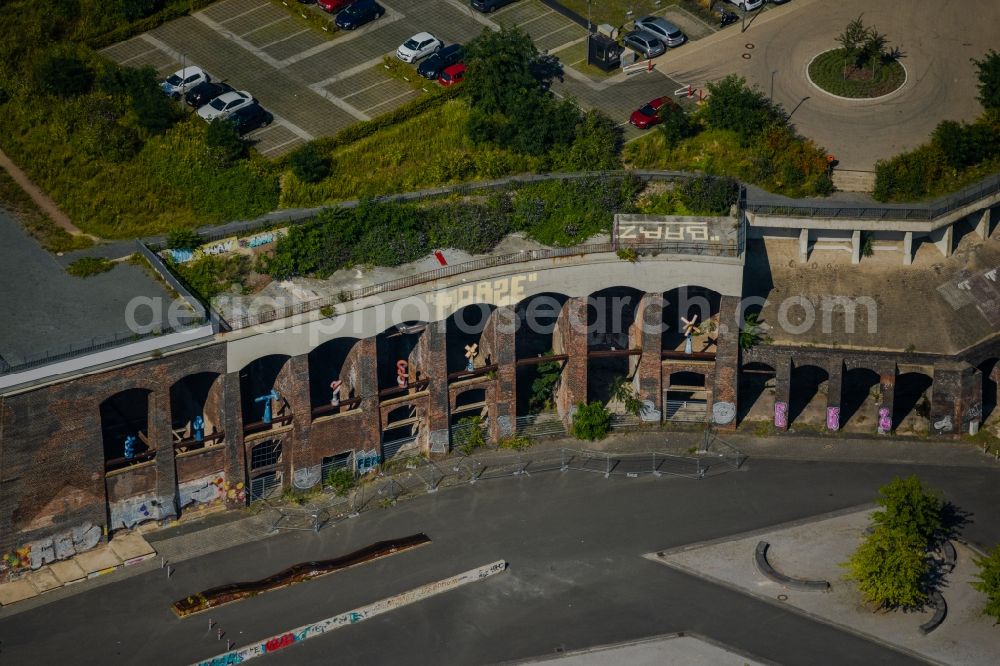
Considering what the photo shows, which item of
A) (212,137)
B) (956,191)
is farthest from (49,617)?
(956,191)

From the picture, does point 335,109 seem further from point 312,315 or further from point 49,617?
point 49,617

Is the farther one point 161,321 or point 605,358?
point 605,358

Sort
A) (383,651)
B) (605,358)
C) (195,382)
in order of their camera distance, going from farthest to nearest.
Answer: (605,358), (195,382), (383,651)

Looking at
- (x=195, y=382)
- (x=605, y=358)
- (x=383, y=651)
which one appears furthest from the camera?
(x=605, y=358)

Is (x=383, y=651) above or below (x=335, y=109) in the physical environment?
below

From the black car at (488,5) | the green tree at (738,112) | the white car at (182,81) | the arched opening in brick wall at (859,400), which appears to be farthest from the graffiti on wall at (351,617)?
the black car at (488,5)

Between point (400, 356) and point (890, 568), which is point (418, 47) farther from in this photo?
point (890, 568)

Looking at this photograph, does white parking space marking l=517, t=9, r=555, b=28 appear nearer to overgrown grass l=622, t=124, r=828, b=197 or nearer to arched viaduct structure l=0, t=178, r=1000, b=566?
overgrown grass l=622, t=124, r=828, b=197

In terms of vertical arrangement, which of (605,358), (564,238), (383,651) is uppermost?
(564,238)
